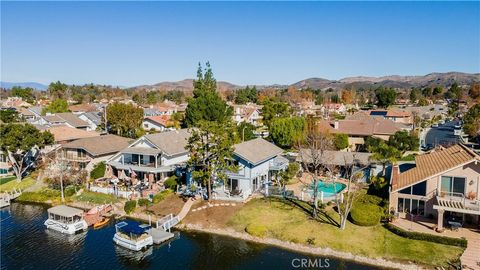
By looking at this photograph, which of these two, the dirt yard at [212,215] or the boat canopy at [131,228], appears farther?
the dirt yard at [212,215]

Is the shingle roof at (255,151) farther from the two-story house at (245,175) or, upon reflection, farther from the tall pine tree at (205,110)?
the tall pine tree at (205,110)

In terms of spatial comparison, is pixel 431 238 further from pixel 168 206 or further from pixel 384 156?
pixel 168 206

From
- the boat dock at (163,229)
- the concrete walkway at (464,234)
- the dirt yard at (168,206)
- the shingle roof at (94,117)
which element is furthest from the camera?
the shingle roof at (94,117)

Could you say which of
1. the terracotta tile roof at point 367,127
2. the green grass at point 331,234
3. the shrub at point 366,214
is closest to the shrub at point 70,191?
the green grass at point 331,234

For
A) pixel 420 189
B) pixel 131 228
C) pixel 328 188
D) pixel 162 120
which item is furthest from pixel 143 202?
pixel 162 120

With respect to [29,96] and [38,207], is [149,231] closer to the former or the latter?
[38,207]

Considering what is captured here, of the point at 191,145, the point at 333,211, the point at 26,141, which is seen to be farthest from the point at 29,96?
the point at 333,211

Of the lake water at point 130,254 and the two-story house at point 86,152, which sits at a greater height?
the two-story house at point 86,152
